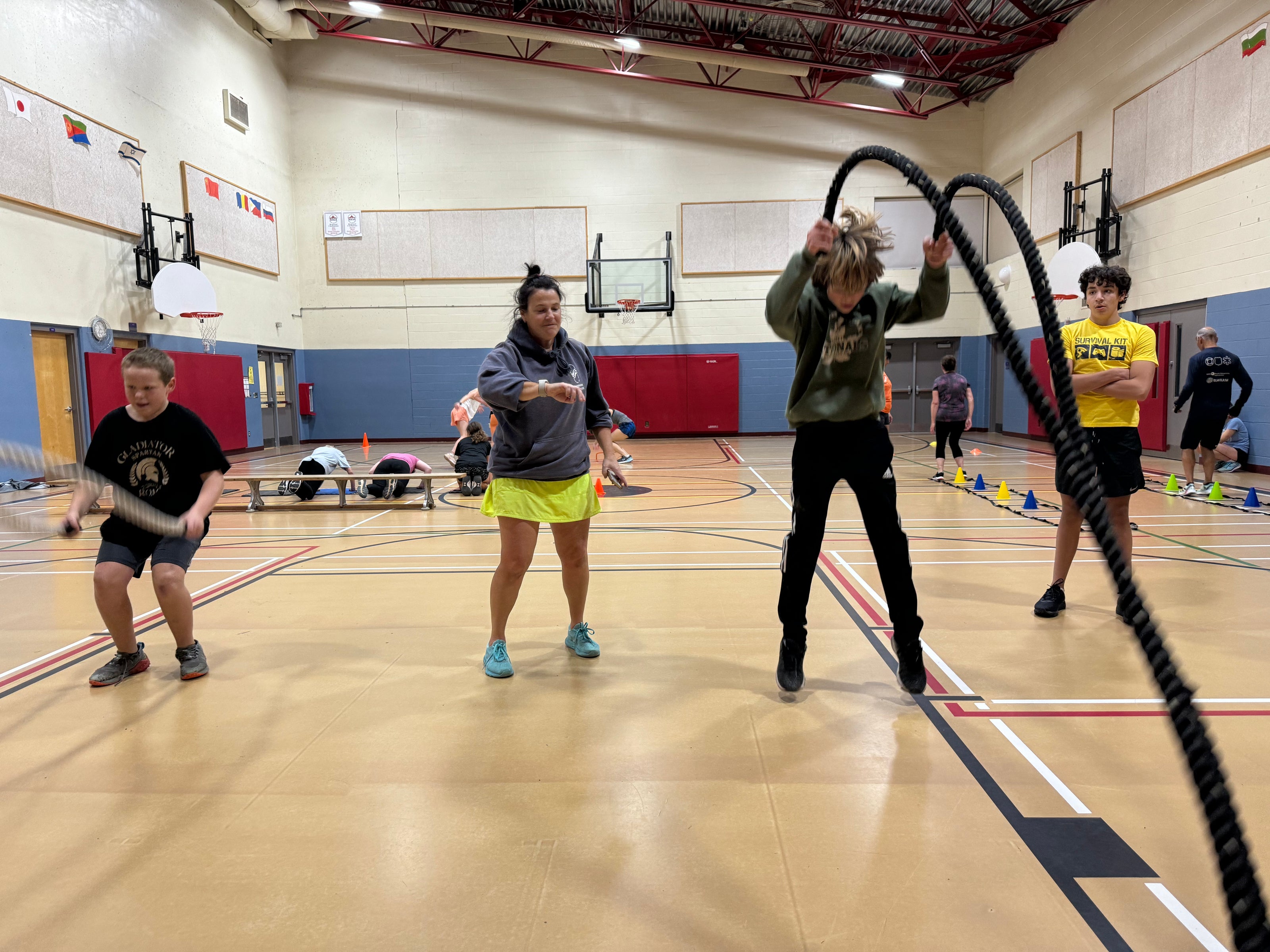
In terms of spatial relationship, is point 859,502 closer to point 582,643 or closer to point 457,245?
point 582,643

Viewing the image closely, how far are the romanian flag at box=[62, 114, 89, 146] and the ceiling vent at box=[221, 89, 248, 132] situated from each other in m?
4.96

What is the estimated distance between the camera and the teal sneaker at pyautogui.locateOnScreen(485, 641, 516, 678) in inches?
139

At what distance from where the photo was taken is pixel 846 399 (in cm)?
304

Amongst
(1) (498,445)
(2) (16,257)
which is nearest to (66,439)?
(2) (16,257)

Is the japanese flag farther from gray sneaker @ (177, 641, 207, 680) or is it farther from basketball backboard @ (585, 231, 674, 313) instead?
gray sneaker @ (177, 641, 207, 680)

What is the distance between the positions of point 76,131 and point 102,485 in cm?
1351

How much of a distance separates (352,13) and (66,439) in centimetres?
1167

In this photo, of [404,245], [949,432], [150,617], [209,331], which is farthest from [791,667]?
[404,245]

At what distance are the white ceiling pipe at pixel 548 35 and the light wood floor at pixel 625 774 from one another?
16.8 m

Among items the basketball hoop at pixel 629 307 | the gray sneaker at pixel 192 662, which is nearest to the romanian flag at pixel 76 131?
the basketball hoop at pixel 629 307

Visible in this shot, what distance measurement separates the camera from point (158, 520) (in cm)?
325

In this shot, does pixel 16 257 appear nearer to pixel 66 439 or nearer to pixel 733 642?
pixel 66 439

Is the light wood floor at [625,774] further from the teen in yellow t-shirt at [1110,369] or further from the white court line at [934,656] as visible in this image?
the teen in yellow t-shirt at [1110,369]

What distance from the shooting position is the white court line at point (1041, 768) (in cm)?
236
